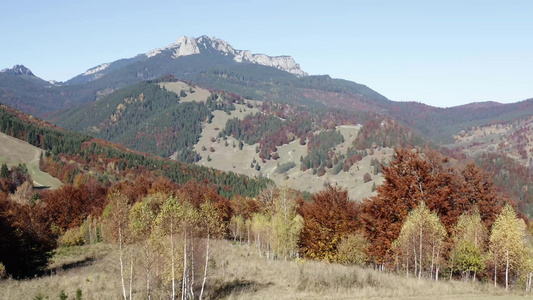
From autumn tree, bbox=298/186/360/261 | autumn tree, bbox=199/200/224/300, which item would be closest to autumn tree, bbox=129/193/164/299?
autumn tree, bbox=199/200/224/300

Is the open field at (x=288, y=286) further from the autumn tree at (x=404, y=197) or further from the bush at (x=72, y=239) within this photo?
the bush at (x=72, y=239)

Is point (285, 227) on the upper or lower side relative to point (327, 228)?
lower

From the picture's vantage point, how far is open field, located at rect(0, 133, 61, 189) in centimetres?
16588

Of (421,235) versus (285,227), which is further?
(285,227)

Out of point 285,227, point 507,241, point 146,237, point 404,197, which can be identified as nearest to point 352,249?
point 285,227

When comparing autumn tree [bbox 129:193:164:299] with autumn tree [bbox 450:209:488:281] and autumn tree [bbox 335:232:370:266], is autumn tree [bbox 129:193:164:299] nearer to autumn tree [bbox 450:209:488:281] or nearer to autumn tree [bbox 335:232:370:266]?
autumn tree [bbox 335:232:370:266]

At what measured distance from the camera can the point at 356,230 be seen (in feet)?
190

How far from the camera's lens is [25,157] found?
184 metres

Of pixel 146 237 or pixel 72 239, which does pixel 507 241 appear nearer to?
pixel 146 237

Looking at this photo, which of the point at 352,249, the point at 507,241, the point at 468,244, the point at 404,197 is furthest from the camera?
the point at 352,249

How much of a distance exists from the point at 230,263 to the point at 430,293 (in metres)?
33.8

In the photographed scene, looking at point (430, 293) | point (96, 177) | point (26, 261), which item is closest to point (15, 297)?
point (26, 261)

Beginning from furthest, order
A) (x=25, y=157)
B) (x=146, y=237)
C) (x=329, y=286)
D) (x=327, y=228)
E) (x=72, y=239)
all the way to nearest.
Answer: (x=25, y=157) → (x=72, y=239) → (x=327, y=228) → (x=329, y=286) → (x=146, y=237)

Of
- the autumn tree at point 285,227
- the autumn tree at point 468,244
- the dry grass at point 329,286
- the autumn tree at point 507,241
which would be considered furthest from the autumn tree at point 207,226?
the autumn tree at point 507,241
